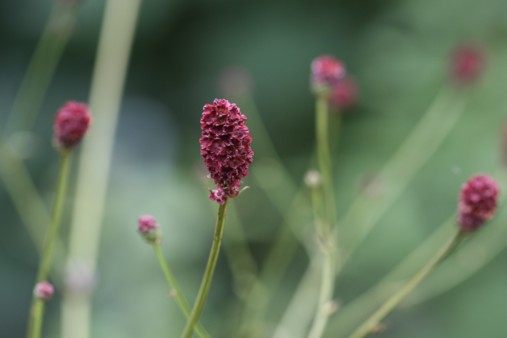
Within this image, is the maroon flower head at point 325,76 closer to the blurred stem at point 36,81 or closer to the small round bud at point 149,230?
the small round bud at point 149,230

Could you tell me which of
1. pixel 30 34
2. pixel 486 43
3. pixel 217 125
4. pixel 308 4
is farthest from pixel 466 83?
pixel 30 34

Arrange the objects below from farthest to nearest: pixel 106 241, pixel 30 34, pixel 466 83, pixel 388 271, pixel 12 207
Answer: pixel 30 34 → pixel 12 207 → pixel 106 241 → pixel 388 271 → pixel 466 83

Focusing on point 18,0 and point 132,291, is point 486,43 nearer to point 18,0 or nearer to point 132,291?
point 132,291

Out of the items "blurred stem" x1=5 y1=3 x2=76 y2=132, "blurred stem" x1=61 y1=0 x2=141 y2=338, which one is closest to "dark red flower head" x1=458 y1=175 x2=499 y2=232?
"blurred stem" x1=61 y1=0 x2=141 y2=338

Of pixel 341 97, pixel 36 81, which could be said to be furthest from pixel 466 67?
pixel 36 81

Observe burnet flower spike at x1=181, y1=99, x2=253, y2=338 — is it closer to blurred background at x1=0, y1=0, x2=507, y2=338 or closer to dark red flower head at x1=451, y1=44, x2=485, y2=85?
blurred background at x1=0, y1=0, x2=507, y2=338

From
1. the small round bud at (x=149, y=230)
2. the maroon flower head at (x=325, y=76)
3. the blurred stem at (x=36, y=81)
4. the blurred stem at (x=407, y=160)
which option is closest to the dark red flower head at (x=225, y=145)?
the small round bud at (x=149, y=230)

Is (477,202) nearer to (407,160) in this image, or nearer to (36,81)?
(407,160)
